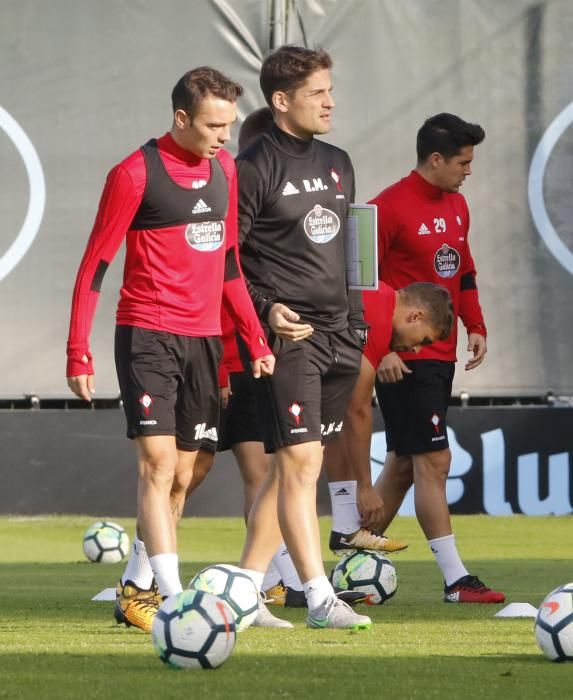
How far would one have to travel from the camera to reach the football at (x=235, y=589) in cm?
509

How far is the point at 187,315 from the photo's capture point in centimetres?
538

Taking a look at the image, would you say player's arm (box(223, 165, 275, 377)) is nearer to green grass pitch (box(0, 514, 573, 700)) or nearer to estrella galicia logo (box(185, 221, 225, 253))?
estrella galicia logo (box(185, 221, 225, 253))

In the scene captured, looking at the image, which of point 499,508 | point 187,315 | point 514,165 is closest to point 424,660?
point 187,315

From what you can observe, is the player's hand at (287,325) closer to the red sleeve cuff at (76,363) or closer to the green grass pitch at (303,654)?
the red sleeve cuff at (76,363)

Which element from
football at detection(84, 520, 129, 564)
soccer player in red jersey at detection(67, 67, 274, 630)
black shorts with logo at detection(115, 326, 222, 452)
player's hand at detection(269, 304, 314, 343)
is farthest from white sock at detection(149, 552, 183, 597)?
football at detection(84, 520, 129, 564)

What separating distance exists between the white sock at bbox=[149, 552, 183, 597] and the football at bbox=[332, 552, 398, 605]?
137cm

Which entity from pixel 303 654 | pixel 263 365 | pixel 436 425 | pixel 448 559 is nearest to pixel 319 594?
pixel 303 654

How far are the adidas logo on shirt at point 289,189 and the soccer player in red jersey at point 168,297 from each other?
175mm

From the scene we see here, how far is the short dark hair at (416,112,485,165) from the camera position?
7047 mm

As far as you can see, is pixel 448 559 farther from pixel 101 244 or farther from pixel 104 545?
pixel 104 545

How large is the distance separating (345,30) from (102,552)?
17.4ft

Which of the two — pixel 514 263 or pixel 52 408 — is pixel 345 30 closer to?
pixel 514 263

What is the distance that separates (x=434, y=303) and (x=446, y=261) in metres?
0.79

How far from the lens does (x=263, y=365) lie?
5234mm
